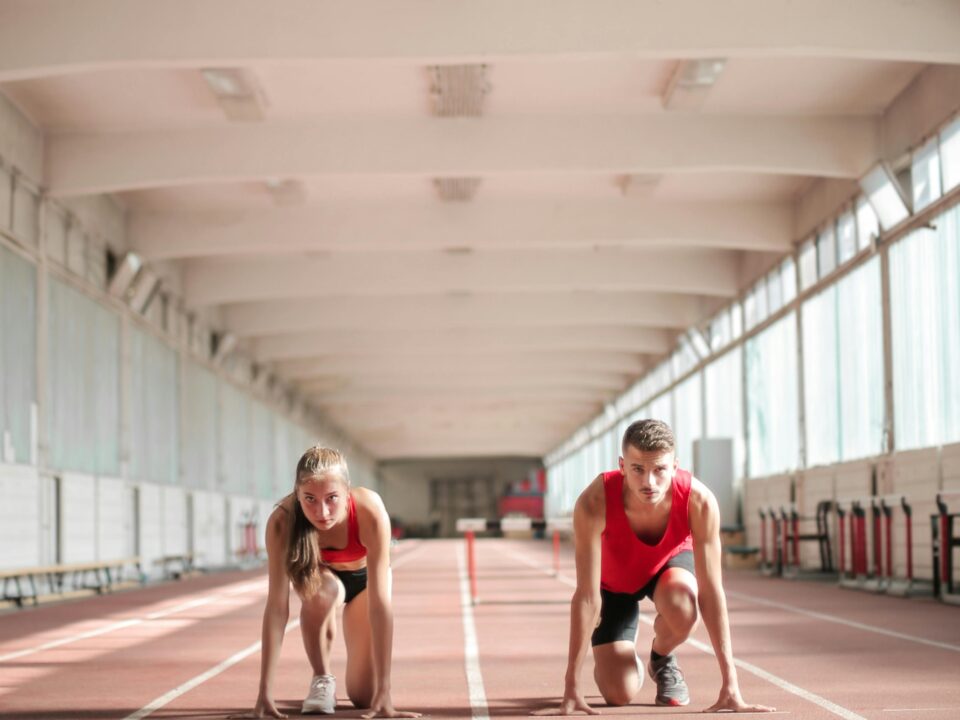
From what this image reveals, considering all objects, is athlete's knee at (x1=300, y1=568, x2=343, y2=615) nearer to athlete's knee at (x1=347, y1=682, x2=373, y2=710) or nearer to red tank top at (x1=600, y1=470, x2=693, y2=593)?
athlete's knee at (x1=347, y1=682, x2=373, y2=710)

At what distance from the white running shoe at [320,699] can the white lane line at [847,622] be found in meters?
4.74

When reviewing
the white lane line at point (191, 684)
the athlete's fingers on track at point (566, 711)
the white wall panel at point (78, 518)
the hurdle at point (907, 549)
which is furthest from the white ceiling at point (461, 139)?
the athlete's fingers on track at point (566, 711)

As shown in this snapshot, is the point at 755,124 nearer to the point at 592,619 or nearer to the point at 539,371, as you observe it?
the point at 592,619

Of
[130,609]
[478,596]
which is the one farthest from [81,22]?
Answer: [478,596]

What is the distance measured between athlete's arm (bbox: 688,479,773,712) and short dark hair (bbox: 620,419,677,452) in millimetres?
349

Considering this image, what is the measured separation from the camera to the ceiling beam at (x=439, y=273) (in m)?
26.8

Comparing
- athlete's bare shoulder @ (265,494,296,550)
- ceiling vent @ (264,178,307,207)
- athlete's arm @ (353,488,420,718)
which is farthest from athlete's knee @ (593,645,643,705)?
ceiling vent @ (264,178,307,207)

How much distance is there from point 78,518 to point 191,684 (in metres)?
13.6

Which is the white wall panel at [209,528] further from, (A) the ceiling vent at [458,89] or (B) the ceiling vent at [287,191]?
(A) the ceiling vent at [458,89]

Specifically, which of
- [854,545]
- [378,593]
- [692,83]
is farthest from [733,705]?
[854,545]

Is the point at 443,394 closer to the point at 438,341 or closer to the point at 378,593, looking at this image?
the point at 438,341

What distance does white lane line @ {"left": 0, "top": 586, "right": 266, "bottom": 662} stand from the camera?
10.0 metres

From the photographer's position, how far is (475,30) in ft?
44.3

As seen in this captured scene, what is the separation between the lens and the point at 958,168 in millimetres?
15633
